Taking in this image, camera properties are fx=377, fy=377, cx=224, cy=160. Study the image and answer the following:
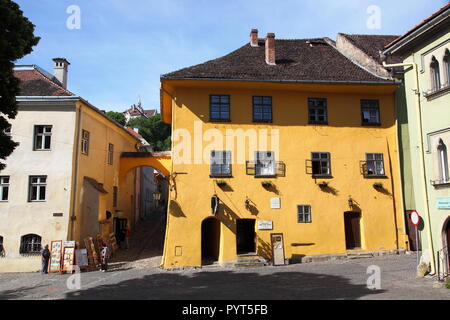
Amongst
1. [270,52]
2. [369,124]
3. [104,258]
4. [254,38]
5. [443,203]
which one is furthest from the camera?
[254,38]

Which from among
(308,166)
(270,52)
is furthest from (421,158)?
(270,52)

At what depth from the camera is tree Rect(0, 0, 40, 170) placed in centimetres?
1057

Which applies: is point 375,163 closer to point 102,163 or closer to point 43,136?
point 102,163

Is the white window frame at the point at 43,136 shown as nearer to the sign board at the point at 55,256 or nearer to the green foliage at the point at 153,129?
the sign board at the point at 55,256

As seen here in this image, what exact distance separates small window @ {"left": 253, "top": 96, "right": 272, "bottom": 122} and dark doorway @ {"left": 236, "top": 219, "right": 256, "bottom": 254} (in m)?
5.34

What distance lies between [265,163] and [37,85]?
44.5 feet

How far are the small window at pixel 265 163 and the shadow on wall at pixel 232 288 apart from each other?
522cm

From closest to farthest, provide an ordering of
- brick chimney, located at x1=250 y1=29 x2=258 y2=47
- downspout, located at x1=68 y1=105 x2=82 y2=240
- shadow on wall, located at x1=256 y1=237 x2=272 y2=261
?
shadow on wall, located at x1=256 y1=237 x2=272 y2=261 → downspout, located at x1=68 y1=105 x2=82 y2=240 → brick chimney, located at x1=250 y1=29 x2=258 y2=47

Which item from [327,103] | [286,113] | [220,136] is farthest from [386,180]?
[220,136]

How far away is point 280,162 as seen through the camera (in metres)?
19.4

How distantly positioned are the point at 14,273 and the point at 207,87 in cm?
1345

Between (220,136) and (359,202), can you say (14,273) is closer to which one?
(220,136)

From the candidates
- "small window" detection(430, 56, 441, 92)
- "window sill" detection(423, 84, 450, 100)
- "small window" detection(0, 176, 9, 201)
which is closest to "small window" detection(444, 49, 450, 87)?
"window sill" detection(423, 84, 450, 100)

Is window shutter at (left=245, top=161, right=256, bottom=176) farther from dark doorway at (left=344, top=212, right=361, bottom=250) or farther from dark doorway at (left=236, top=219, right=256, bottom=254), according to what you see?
dark doorway at (left=344, top=212, right=361, bottom=250)
